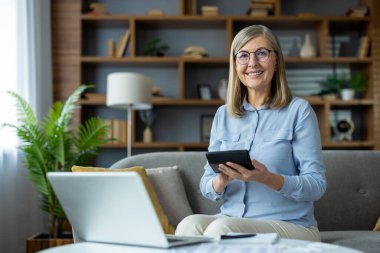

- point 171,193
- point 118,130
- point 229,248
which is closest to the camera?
point 229,248

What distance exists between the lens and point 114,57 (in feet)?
15.8

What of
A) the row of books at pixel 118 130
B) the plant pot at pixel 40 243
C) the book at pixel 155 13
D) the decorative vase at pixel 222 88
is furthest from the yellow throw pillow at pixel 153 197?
the book at pixel 155 13

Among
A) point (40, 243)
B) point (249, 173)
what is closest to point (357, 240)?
point (249, 173)

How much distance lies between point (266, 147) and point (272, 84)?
283 millimetres

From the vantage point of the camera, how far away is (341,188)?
8.68ft

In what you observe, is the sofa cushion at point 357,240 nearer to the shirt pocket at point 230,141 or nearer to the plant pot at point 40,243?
the shirt pocket at point 230,141

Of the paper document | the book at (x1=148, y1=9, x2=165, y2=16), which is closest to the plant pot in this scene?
the book at (x1=148, y1=9, x2=165, y2=16)

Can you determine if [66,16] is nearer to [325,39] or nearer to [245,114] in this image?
[325,39]

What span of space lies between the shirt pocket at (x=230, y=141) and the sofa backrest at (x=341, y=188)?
0.61 m

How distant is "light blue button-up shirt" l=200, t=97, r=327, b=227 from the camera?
1.85m

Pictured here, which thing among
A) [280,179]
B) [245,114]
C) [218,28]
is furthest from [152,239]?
[218,28]

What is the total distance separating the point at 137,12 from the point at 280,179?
3.64 m

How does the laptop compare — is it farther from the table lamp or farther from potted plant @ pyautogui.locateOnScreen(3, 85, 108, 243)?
the table lamp

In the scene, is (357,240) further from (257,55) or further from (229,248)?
(229,248)
